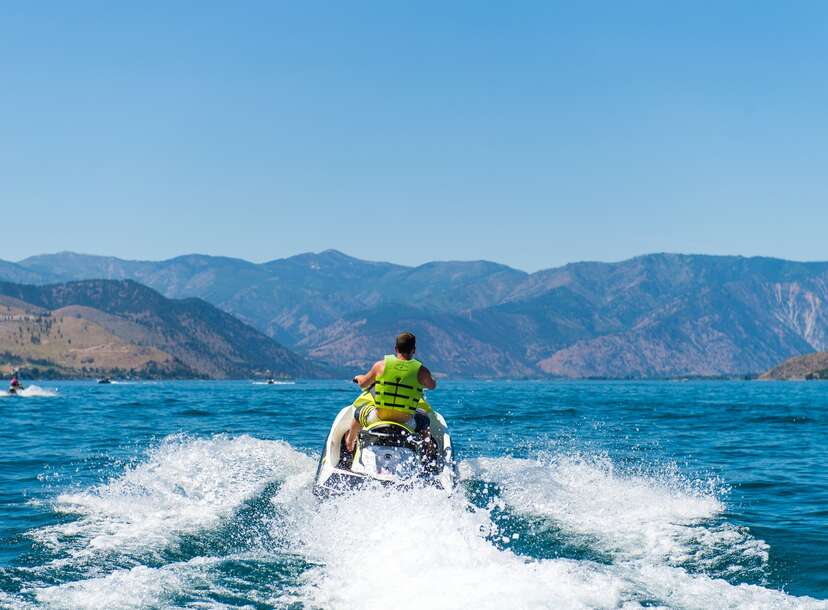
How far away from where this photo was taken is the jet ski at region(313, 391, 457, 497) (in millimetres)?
17078

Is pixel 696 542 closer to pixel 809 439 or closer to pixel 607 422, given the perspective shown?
pixel 809 439

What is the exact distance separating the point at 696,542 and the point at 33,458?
20.3 metres

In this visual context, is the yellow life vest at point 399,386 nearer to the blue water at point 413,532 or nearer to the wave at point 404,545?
the blue water at point 413,532

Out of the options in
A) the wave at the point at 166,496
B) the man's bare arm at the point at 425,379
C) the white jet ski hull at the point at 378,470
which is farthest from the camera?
the man's bare arm at the point at 425,379

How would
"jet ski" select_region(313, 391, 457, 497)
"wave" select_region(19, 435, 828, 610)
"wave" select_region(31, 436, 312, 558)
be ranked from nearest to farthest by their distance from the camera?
"wave" select_region(19, 435, 828, 610) < "wave" select_region(31, 436, 312, 558) < "jet ski" select_region(313, 391, 457, 497)

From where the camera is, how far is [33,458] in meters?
28.1

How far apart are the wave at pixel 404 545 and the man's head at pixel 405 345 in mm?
2881

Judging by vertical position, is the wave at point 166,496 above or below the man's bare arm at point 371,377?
below

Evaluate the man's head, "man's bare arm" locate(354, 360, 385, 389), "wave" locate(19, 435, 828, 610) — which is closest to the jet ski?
"wave" locate(19, 435, 828, 610)

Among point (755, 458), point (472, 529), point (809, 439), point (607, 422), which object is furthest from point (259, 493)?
point (607, 422)

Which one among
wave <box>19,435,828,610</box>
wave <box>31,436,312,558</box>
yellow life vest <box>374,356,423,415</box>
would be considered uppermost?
yellow life vest <box>374,356,423,415</box>

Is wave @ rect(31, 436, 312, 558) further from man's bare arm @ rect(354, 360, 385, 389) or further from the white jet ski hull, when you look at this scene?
man's bare arm @ rect(354, 360, 385, 389)

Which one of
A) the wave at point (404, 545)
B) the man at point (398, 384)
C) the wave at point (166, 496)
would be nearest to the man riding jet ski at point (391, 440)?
the man at point (398, 384)

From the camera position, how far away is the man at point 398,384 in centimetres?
1802
